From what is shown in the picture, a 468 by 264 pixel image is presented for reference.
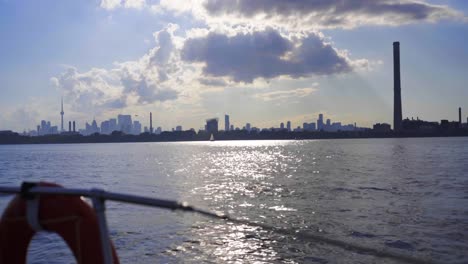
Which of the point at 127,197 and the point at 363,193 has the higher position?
the point at 127,197

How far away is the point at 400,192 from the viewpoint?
83.8ft

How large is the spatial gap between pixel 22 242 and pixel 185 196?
21452 millimetres

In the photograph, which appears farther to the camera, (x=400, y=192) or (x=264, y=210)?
(x=400, y=192)

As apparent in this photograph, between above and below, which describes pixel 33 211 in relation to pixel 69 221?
above

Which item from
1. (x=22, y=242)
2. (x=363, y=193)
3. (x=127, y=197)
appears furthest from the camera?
(x=363, y=193)

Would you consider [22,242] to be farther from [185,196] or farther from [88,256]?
[185,196]

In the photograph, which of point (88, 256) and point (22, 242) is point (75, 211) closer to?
point (88, 256)

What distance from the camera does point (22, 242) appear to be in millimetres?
4730

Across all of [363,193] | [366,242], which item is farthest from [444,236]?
[363,193]

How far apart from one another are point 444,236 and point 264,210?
24.3 feet

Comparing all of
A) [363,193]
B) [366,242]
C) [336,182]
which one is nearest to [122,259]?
[366,242]

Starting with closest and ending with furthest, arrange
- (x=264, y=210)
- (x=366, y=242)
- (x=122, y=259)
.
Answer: (x=122, y=259), (x=366, y=242), (x=264, y=210)

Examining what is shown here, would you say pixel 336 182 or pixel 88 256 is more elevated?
pixel 88 256

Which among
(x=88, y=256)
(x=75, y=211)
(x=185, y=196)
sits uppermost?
(x=75, y=211)
